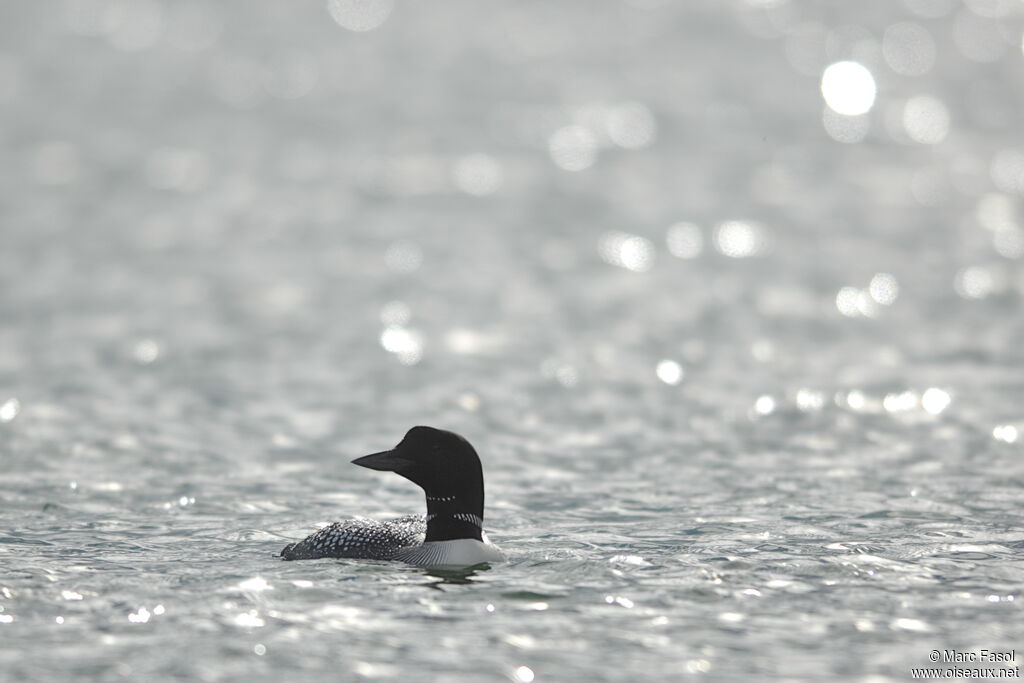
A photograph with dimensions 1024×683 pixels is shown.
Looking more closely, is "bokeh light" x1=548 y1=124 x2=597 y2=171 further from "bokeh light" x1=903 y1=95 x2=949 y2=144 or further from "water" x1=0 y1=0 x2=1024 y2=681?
"bokeh light" x1=903 y1=95 x2=949 y2=144

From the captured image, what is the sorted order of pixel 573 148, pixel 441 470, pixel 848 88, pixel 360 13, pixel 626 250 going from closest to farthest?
1. pixel 441 470
2. pixel 626 250
3. pixel 573 148
4. pixel 848 88
5. pixel 360 13

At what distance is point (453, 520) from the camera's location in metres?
8.76

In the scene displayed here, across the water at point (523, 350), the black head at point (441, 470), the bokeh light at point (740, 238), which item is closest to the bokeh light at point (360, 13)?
the water at point (523, 350)

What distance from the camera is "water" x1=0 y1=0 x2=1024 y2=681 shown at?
7754mm

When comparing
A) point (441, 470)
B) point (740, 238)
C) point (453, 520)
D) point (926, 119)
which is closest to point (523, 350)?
point (740, 238)

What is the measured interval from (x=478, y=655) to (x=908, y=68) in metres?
27.9

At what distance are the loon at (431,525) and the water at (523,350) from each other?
23 cm

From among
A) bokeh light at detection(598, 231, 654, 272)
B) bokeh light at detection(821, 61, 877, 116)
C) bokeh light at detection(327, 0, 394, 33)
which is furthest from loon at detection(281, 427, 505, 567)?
bokeh light at detection(327, 0, 394, 33)

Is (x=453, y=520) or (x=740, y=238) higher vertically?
(x=740, y=238)

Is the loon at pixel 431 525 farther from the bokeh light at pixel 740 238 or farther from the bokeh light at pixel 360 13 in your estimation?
the bokeh light at pixel 360 13

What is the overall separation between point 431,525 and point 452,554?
0.99 ft

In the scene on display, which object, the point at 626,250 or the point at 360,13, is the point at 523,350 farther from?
the point at 360,13

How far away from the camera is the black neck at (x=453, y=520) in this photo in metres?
8.73

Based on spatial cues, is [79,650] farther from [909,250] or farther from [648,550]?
[909,250]
